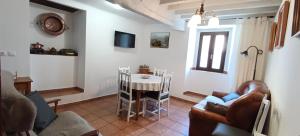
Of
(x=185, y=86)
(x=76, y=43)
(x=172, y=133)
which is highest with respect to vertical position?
(x=76, y=43)

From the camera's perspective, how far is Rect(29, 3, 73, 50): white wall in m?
3.32

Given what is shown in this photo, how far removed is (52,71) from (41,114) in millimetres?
2129

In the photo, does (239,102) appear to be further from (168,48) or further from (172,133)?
(168,48)

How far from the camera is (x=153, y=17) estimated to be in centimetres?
286

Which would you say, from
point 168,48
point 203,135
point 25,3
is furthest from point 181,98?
point 25,3

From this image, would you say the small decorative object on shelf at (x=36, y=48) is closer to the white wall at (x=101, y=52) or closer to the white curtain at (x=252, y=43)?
the white wall at (x=101, y=52)

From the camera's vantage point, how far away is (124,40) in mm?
4484

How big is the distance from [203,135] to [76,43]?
339 cm

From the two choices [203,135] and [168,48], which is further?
[168,48]

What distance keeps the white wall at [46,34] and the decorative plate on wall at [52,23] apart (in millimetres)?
94

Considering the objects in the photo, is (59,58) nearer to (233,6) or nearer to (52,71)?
(52,71)

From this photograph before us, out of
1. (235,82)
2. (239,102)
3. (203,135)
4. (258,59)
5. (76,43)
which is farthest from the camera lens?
(76,43)

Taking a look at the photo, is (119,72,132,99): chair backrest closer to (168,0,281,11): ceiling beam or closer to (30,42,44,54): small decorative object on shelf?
(168,0,281,11): ceiling beam

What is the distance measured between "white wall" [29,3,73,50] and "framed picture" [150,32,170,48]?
7.46ft
